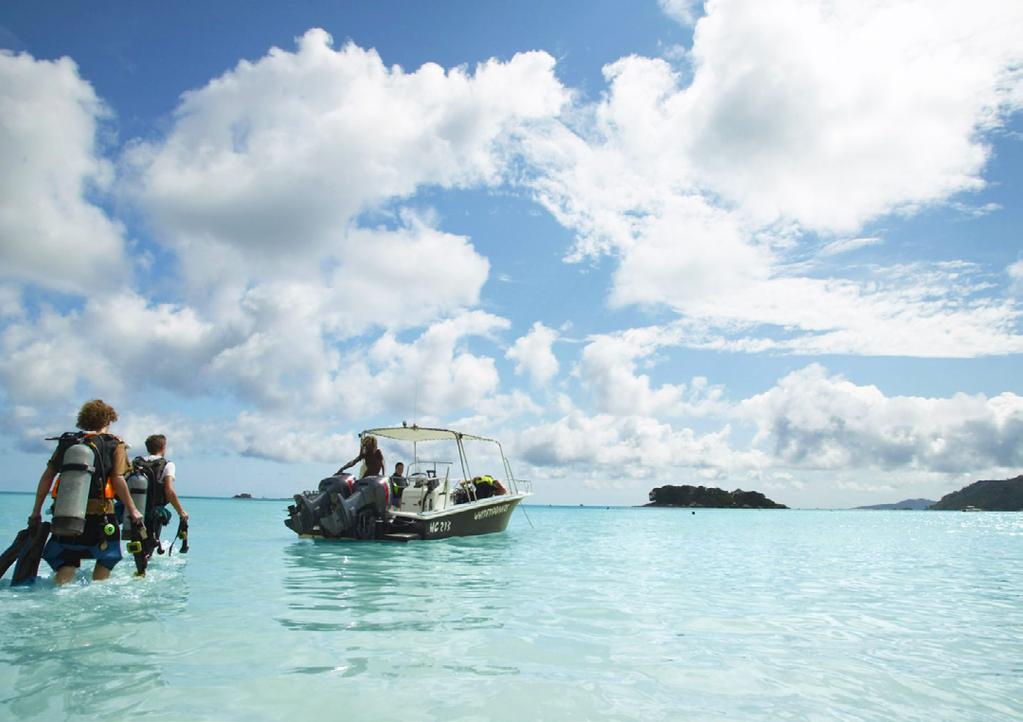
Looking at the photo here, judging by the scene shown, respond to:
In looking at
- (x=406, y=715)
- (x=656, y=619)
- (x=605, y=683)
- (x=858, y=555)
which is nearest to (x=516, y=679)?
(x=605, y=683)

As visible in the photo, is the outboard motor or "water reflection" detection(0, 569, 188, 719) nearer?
"water reflection" detection(0, 569, 188, 719)

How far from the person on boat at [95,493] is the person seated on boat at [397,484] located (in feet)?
40.0

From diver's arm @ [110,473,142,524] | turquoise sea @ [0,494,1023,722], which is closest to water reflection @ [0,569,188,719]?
turquoise sea @ [0,494,1023,722]

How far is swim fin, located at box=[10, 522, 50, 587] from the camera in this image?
8.23m

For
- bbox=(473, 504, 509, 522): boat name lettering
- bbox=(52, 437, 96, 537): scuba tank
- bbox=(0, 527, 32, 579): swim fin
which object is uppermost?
bbox=(52, 437, 96, 537): scuba tank

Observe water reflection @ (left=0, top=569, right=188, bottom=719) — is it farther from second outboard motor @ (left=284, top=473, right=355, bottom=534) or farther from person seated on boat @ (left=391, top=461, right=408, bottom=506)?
person seated on boat @ (left=391, top=461, right=408, bottom=506)

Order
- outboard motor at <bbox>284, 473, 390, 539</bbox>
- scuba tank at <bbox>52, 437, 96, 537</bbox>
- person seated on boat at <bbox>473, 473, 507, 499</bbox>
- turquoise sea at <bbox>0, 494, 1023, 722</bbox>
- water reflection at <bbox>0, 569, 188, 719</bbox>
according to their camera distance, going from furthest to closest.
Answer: person seated on boat at <bbox>473, 473, 507, 499</bbox> → outboard motor at <bbox>284, 473, 390, 539</bbox> → scuba tank at <bbox>52, 437, 96, 537</bbox> → turquoise sea at <bbox>0, 494, 1023, 722</bbox> → water reflection at <bbox>0, 569, 188, 719</bbox>

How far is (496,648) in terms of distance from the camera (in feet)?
21.6

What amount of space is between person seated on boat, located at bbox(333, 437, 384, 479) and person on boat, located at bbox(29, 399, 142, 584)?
10160 millimetres

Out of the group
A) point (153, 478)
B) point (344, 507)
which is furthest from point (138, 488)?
point (344, 507)

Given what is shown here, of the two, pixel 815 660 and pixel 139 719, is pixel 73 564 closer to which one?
pixel 139 719

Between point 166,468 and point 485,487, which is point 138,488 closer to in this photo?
point 166,468

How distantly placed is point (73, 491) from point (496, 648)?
5.13m

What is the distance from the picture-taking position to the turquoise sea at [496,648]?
485cm
